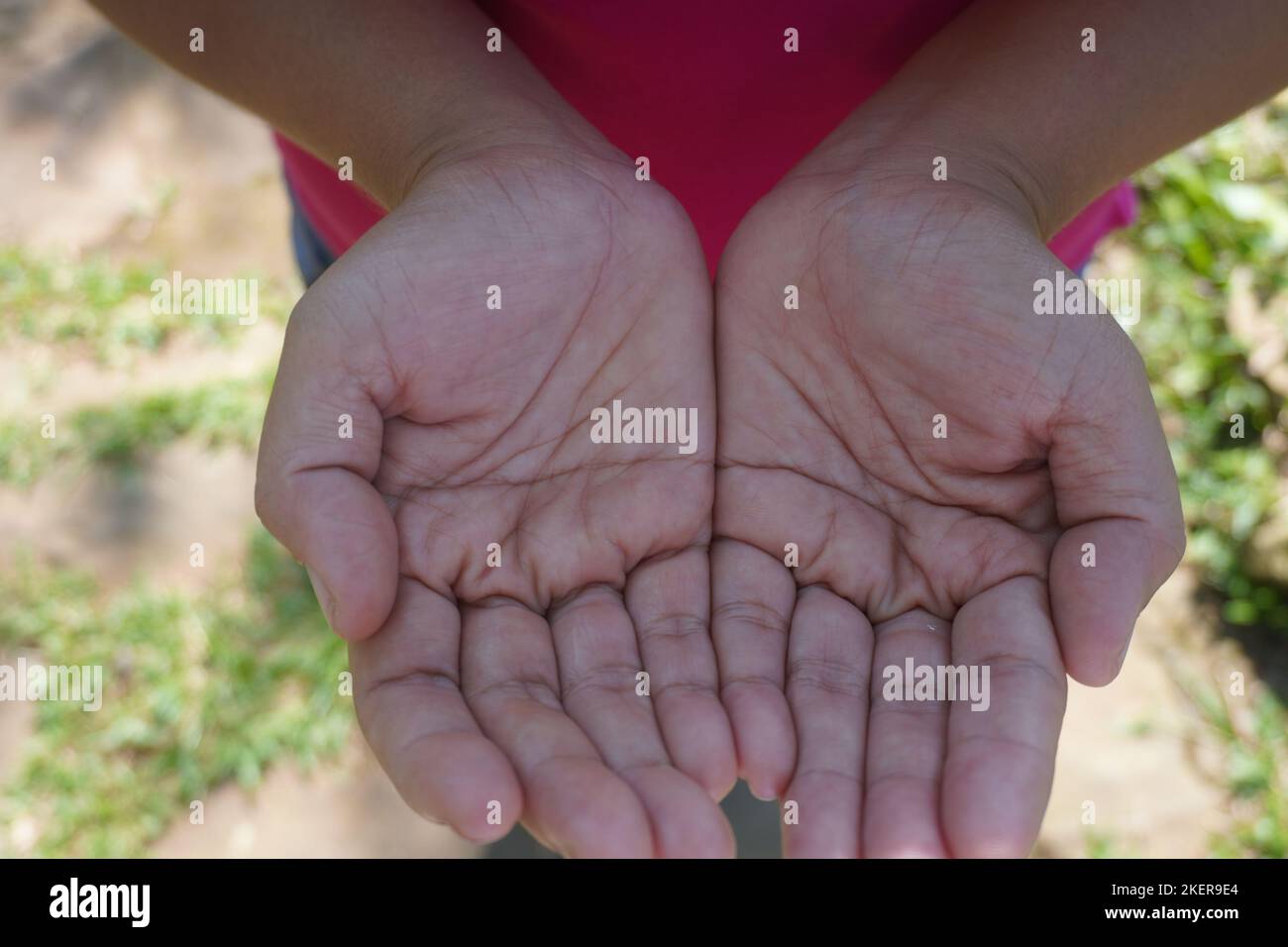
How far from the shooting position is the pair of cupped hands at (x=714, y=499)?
1341mm

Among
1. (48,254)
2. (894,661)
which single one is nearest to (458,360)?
(894,661)

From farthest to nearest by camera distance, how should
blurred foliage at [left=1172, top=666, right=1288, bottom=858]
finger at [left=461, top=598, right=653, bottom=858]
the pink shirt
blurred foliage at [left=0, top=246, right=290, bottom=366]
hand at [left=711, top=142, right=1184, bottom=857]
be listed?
blurred foliage at [left=0, top=246, right=290, bottom=366], blurred foliage at [left=1172, top=666, right=1288, bottom=858], the pink shirt, hand at [left=711, top=142, right=1184, bottom=857], finger at [left=461, top=598, right=653, bottom=858]

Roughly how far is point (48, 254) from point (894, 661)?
2909 mm

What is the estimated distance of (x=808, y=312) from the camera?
5.76 feet

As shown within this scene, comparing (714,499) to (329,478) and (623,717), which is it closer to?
(623,717)

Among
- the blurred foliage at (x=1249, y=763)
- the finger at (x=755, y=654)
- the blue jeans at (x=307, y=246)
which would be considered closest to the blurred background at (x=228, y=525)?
the blurred foliage at (x=1249, y=763)

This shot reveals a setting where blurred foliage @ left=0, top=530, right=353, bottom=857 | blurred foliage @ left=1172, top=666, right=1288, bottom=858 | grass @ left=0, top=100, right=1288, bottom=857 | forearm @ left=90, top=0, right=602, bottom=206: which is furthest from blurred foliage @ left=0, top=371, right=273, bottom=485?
blurred foliage @ left=1172, top=666, right=1288, bottom=858

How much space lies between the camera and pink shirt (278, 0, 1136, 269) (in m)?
1.66

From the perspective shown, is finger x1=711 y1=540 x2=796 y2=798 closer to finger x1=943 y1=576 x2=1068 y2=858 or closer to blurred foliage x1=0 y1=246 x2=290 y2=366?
finger x1=943 y1=576 x2=1068 y2=858

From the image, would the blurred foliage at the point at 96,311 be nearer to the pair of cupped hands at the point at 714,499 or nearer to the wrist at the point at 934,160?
the pair of cupped hands at the point at 714,499

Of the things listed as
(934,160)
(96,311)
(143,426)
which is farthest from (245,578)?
(934,160)

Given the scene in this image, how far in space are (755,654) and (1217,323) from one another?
2.29 metres

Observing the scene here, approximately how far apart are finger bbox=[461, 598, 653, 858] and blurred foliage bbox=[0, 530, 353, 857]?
1.30 metres

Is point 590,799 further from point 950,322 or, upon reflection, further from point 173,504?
point 173,504
